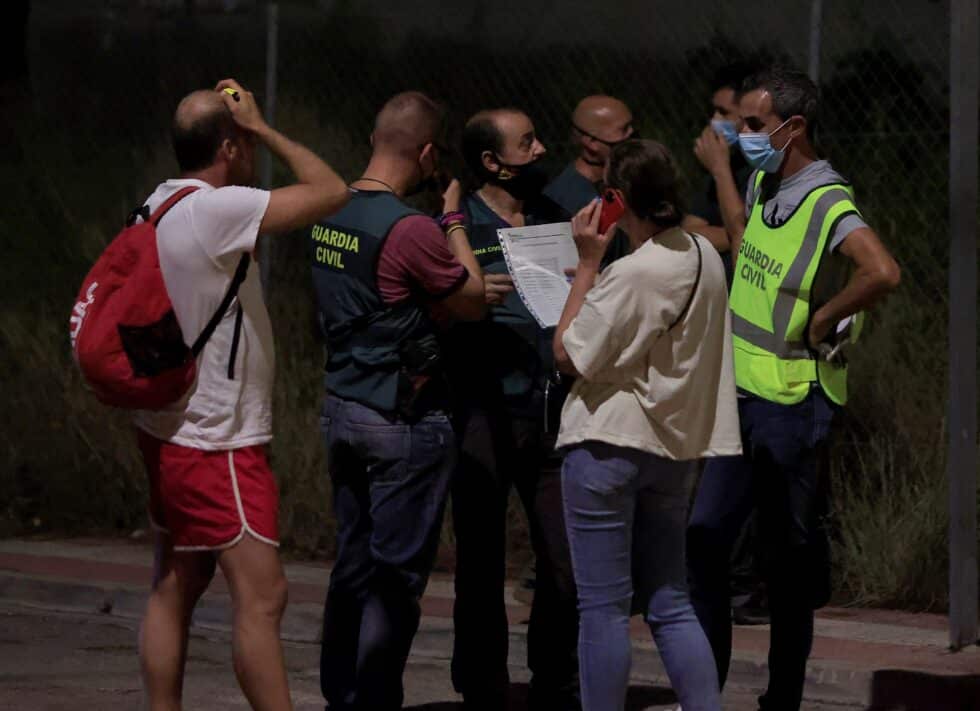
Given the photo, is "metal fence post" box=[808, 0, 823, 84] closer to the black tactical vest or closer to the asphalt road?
the asphalt road

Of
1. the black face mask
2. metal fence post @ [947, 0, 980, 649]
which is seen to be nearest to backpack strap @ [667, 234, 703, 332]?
the black face mask

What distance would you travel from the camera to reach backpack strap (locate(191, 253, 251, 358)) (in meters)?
5.36

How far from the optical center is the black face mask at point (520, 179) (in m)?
6.60

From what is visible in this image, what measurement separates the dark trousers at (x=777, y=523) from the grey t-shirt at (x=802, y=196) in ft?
1.72

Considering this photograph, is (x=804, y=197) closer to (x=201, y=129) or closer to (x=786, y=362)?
(x=786, y=362)

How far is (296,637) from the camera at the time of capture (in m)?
8.36

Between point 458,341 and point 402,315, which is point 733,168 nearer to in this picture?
point 458,341

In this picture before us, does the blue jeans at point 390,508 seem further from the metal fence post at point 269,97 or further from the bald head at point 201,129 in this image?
the metal fence post at point 269,97

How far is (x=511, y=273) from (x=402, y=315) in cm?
46

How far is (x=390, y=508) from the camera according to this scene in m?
6.06

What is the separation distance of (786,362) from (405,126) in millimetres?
1438

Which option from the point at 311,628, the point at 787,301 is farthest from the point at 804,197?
the point at 311,628

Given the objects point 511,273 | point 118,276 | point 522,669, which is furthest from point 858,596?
point 118,276

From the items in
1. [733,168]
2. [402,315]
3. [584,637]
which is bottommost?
[584,637]
